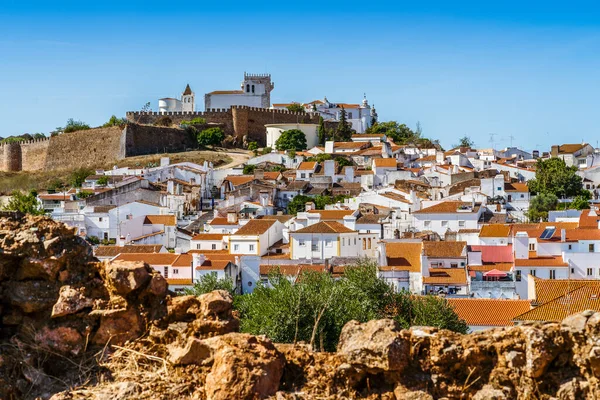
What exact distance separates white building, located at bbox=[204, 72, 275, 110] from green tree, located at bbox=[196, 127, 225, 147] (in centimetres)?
925

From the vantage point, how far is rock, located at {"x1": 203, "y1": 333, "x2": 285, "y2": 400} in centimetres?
532

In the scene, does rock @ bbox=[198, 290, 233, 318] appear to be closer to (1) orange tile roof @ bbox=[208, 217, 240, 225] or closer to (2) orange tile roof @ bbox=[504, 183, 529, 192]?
(1) orange tile roof @ bbox=[208, 217, 240, 225]

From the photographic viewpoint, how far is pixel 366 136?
7919 cm

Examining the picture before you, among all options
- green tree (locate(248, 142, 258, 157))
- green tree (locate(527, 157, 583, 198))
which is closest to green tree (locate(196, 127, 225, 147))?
green tree (locate(248, 142, 258, 157))

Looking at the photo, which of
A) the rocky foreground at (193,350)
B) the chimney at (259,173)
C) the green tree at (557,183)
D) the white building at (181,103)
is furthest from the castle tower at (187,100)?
the rocky foreground at (193,350)

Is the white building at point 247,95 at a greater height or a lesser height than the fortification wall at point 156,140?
greater

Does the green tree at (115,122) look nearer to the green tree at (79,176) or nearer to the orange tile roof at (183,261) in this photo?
the green tree at (79,176)

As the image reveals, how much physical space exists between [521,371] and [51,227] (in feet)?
11.0

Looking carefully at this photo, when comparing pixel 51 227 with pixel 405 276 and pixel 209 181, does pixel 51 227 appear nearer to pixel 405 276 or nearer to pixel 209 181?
pixel 405 276

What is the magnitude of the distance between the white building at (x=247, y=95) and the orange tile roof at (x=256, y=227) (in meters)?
46.1

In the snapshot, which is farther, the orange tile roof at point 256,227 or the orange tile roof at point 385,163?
the orange tile roof at point 385,163

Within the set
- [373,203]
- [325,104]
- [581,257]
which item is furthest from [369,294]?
[325,104]

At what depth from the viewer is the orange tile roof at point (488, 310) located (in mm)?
24422

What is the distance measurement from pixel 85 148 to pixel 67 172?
218 inches
